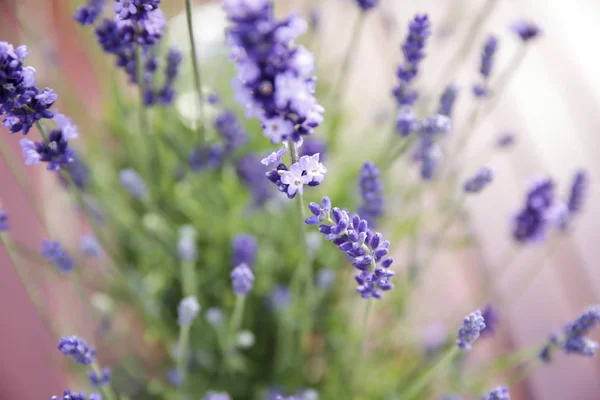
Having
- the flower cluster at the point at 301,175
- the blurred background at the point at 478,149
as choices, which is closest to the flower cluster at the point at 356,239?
the flower cluster at the point at 301,175

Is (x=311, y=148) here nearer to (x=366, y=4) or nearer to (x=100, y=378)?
(x=366, y=4)

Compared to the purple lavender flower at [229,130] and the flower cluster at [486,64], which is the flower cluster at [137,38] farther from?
the flower cluster at [486,64]

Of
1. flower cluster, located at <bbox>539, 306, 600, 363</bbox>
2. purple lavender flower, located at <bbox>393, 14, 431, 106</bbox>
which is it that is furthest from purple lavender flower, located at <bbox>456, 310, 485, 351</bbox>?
purple lavender flower, located at <bbox>393, 14, 431, 106</bbox>

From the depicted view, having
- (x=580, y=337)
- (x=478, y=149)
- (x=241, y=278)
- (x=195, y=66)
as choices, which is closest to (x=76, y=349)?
(x=241, y=278)

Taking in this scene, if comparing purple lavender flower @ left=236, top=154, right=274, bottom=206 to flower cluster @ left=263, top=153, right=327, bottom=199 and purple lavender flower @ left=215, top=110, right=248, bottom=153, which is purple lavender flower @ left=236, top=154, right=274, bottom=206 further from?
flower cluster @ left=263, top=153, right=327, bottom=199

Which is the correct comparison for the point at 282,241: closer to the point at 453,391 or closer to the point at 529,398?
the point at 453,391
